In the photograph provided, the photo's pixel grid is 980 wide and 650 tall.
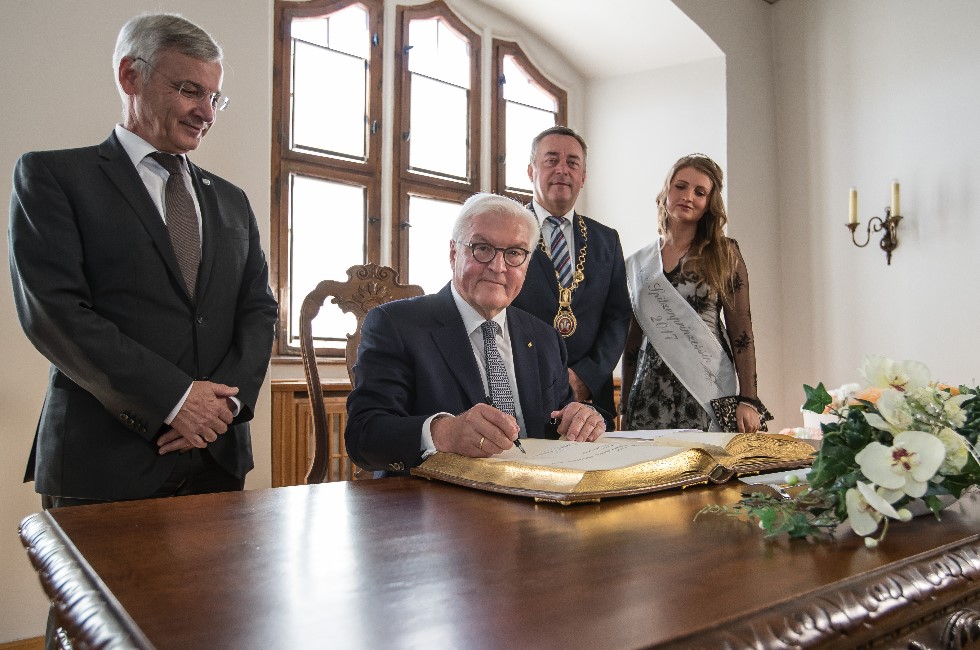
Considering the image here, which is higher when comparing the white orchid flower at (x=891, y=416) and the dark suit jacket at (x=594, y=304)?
the dark suit jacket at (x=594, y=304)

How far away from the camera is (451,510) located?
41.7 inches

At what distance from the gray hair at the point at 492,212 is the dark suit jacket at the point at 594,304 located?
0.46 metres

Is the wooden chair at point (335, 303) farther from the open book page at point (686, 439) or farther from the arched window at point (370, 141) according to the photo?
the arched window at point (370, 141)

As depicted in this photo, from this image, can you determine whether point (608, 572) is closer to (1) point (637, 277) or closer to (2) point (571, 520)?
(2) point (571, 520)

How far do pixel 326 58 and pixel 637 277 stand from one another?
2.66m

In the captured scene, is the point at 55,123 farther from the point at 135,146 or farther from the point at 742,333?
the point at 742,333

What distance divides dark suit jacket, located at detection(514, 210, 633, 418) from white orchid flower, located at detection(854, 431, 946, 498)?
1.37m

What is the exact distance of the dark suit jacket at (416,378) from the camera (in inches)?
61.9

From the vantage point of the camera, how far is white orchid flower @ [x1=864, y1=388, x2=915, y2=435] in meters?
0.95

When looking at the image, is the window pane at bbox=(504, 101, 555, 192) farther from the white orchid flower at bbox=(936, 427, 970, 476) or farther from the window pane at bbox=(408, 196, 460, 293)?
the white orchid flower at bbox=(936, 427, 970, 476)

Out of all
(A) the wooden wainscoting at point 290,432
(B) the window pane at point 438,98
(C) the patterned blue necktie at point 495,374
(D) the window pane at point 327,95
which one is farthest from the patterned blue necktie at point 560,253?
(B) the window pane at point 438,98

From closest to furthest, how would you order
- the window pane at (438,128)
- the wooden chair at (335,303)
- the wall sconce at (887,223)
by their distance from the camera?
the wooden chair at (335,303)
the wall sconce at (887,223)
the window pane at (438,128)

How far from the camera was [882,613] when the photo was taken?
28.0 inches

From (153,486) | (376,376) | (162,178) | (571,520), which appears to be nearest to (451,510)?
(571,520)
